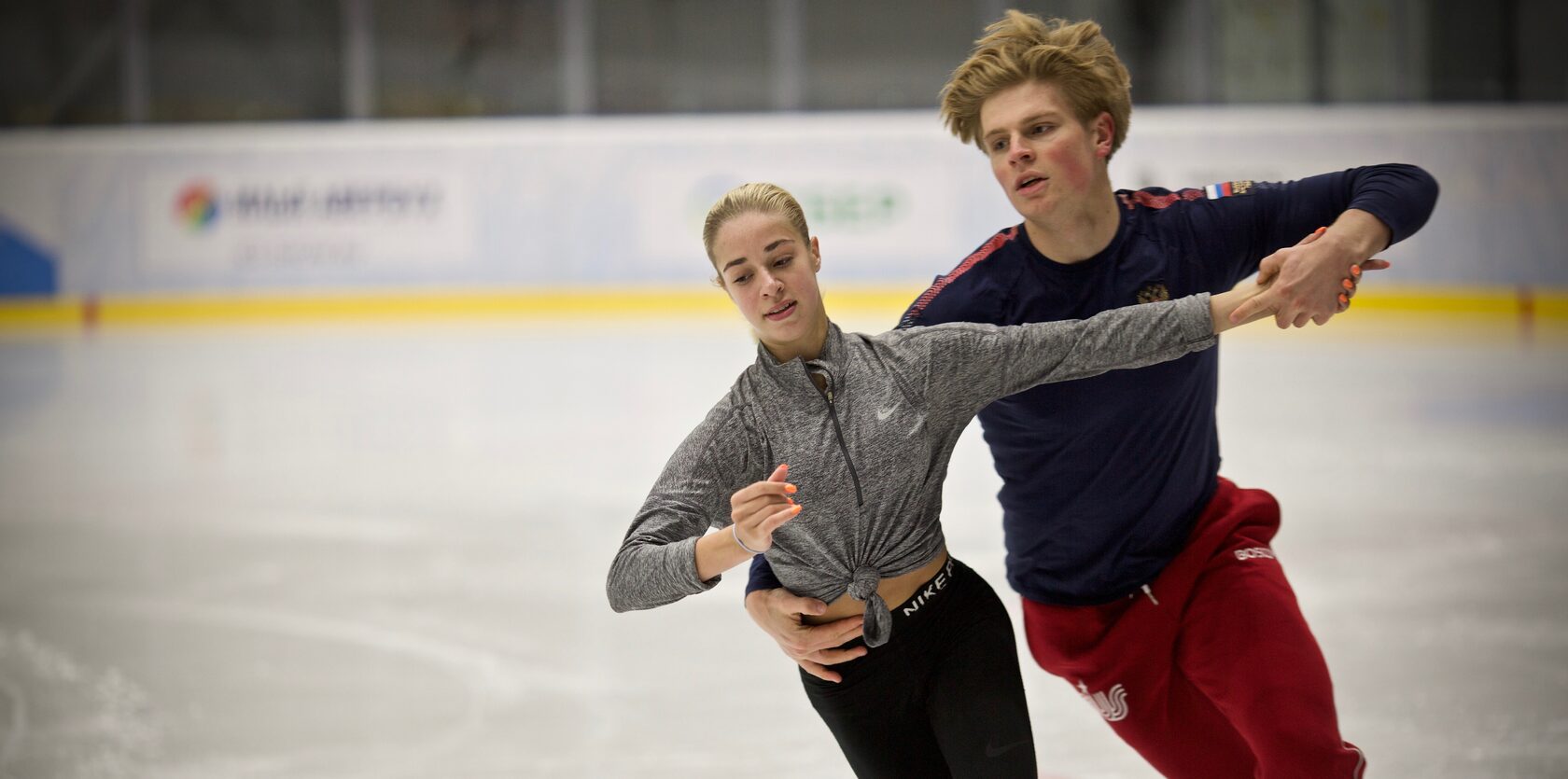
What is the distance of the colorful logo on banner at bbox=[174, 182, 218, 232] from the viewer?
11414 millimetres

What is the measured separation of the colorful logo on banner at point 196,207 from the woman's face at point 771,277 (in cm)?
1075

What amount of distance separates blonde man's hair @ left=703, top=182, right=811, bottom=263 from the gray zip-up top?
0.16 m

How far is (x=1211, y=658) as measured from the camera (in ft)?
6.52

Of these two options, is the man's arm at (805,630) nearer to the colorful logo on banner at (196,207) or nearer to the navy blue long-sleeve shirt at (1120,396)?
the navy blue long-sleeve shirt at (1120,396)

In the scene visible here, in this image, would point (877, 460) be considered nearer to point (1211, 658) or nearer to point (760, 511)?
point (760, 511)

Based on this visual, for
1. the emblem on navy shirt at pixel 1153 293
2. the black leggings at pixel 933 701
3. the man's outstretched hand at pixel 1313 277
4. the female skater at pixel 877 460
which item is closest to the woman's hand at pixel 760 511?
the female skater at pixel 877 460

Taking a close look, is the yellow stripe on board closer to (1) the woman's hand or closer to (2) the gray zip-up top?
(2) the gray zip-up top

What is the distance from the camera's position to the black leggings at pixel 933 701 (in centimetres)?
180

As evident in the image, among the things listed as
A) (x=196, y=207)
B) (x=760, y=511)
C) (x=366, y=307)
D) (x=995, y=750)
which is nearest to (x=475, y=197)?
(x=366, y=307)

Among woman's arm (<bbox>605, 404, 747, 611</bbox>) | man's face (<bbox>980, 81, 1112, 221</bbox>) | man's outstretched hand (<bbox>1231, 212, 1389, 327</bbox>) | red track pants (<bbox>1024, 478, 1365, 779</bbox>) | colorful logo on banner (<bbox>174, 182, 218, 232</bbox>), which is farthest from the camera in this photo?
colorful logo on banner (<bbox>174, 182, 218, 232</bbox>)

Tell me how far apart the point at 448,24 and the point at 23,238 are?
3.93m

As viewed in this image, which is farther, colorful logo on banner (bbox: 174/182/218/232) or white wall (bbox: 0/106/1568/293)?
colorful logo on banner (bbox: 174/182/218/232)

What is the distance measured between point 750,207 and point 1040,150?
0.48 m

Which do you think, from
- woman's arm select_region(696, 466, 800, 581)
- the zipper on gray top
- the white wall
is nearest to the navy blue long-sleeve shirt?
the zipper on gray top
